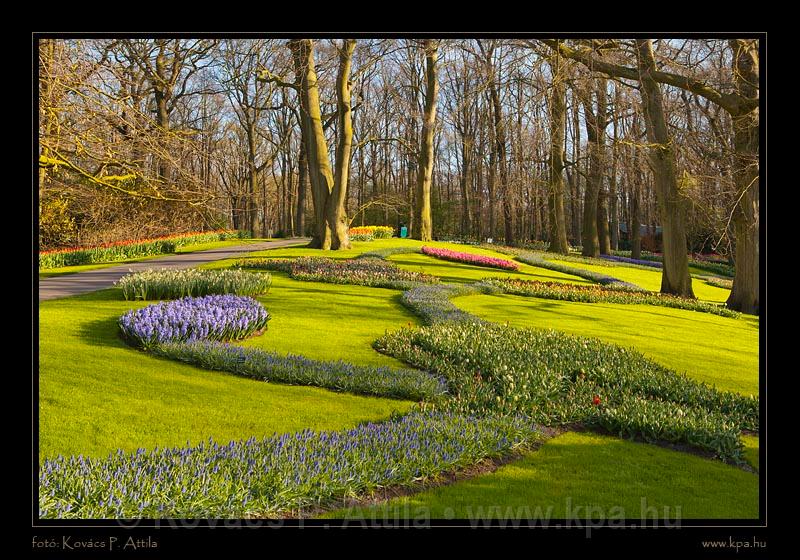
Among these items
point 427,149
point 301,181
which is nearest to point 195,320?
point 427,149

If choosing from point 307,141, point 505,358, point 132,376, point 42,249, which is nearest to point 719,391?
point 505,358

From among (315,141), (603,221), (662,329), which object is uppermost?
(315,141)

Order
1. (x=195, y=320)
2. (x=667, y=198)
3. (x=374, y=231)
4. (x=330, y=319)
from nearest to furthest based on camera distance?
(x=195, y=320) → (x=330, y=319) → (x=667, y=198) → (x=374, y=231)

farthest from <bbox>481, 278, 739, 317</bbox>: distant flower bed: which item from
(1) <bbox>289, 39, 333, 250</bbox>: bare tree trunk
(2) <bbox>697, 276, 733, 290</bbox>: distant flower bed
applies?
(2) <bbox>697, 276, 733, 290</bbox>: distant flower bed

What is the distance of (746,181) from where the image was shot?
6871mm

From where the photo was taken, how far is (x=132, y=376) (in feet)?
14.0

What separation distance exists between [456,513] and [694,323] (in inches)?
194

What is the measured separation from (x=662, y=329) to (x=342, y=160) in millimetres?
8654

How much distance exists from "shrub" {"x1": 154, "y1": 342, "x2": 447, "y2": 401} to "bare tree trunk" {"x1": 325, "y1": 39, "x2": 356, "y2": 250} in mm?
5964

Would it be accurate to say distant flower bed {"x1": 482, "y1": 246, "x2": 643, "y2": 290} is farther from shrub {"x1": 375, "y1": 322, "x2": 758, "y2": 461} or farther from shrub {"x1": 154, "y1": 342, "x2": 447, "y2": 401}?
shrub {"x1": 154, "y1": 342, "x2": 447, "y2": 401}

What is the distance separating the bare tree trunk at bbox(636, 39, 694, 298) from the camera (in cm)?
1055

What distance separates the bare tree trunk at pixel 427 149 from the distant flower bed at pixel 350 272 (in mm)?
2984

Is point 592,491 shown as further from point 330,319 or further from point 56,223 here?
point 56,223
